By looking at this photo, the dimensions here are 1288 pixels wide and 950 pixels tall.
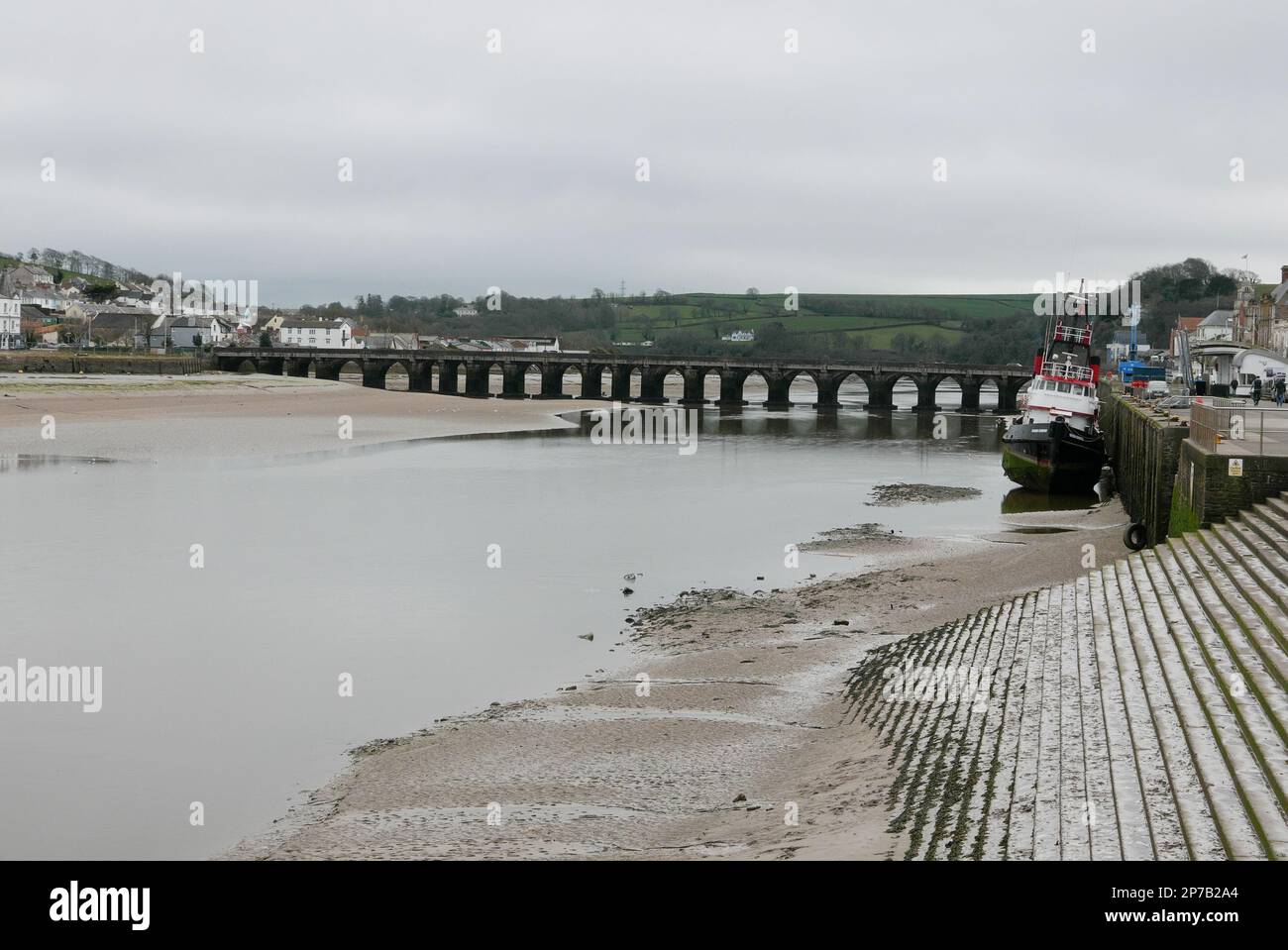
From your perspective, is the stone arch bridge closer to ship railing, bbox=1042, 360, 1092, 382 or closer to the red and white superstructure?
the red and white superstructure

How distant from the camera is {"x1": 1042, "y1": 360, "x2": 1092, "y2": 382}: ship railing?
4397 centimetres

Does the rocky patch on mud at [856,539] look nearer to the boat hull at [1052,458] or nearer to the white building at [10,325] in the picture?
the boat hull at [1052,458]

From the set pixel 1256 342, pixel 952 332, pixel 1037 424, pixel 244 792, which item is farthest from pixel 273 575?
pixel 952 332

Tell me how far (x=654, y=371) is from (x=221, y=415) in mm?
49341

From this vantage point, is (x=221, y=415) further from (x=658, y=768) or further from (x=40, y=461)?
(x=658, y=768)

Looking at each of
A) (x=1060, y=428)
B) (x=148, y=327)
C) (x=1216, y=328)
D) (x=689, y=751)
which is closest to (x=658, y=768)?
(x=689, y=751)

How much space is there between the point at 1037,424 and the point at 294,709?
103 feet

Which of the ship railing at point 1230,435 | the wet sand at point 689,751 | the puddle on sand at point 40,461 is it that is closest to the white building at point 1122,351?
the ship railing at point 1230,435

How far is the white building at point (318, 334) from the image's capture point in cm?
16775

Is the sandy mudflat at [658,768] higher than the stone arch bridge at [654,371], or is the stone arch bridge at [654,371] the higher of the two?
the stone arch bridge at [654,371]

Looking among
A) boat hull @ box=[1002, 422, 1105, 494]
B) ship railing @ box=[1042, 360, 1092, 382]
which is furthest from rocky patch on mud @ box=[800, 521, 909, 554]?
ship railing @ box=[1042, 360, 1092, 382]

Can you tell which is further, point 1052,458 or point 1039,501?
point 1052,458

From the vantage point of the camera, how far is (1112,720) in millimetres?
10203

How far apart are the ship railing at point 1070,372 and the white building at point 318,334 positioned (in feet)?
440
